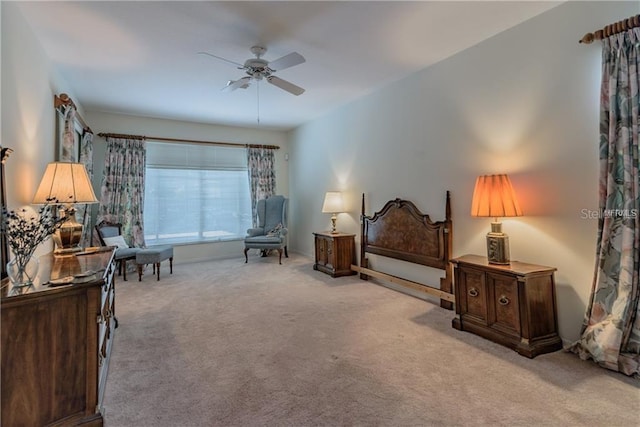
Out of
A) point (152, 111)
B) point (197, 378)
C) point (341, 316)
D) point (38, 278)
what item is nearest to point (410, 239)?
point (341, 316)

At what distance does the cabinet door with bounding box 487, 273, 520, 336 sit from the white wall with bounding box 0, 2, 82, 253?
368 cm

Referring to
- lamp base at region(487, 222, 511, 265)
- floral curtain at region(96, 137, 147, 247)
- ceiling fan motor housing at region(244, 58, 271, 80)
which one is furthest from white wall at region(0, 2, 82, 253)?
lamp base at region(487, 222, 511, 265)

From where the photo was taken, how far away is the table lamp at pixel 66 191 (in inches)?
92.7

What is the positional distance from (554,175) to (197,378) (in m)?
3.18

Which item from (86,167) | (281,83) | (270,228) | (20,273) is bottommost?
(20,273)

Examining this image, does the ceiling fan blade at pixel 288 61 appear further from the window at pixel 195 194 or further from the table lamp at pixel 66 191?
the window at pixel 195 194

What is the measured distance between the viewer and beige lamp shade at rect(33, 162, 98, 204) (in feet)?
7.72

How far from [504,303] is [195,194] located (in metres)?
5.50

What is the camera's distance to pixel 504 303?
256 cm

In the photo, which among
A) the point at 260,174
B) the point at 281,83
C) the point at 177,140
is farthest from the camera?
the point at 260,174

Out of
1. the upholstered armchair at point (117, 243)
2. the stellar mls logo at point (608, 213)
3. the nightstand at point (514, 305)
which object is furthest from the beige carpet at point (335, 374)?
the upholstered armchair at point (117, 243)

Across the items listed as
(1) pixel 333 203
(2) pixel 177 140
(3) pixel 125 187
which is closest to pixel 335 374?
(1) pixel 333 203

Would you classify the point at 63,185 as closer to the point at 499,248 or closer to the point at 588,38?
the point at 499,248

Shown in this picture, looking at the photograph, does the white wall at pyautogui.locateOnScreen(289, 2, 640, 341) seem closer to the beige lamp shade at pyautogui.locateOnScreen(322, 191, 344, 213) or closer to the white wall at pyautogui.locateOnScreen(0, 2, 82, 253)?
the beige lamp shade at pyautogui.locateOnScreen(322, 191, 344, 213)
